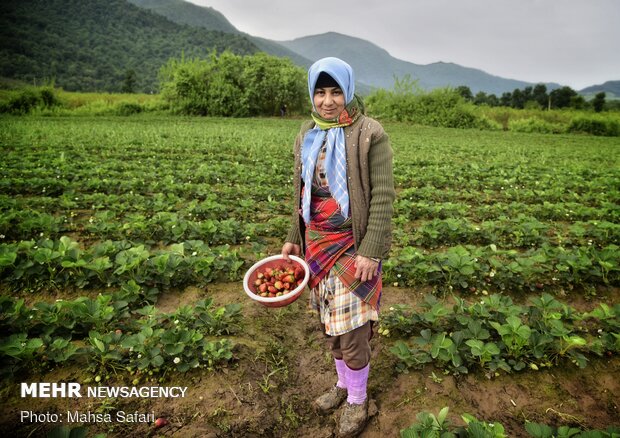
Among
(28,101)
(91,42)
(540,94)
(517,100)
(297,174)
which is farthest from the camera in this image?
(91,42)

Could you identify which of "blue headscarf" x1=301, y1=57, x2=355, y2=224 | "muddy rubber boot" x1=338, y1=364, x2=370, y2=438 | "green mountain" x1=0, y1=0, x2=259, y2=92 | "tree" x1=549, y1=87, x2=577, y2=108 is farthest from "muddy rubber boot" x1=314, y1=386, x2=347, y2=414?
"tree" x1=549, y1=87, x2=577, y2=108

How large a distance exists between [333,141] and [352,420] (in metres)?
1.75

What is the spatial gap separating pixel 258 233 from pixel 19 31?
339 ft

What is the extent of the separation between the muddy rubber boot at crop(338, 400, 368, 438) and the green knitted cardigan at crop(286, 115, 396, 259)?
1091 millimetres

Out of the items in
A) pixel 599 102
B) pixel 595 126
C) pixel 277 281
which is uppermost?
pixel 599 102

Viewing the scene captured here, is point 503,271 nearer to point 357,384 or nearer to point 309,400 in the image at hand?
A: point 357,384

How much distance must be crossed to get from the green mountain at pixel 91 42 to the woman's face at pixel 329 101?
125 ft

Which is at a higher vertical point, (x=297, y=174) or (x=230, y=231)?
(x=297, y=174)

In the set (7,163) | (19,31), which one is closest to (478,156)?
(7,163)

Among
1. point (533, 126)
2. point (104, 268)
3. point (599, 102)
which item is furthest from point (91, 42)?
point (104, 268)

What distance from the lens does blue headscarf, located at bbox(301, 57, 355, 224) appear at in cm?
173

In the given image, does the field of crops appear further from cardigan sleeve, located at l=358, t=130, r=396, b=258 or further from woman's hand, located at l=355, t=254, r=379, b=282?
cardigan sleeve, located at l=358, t=130, r=396, b=258

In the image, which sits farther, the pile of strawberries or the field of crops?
the field of crops

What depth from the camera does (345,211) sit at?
1.85 metres
